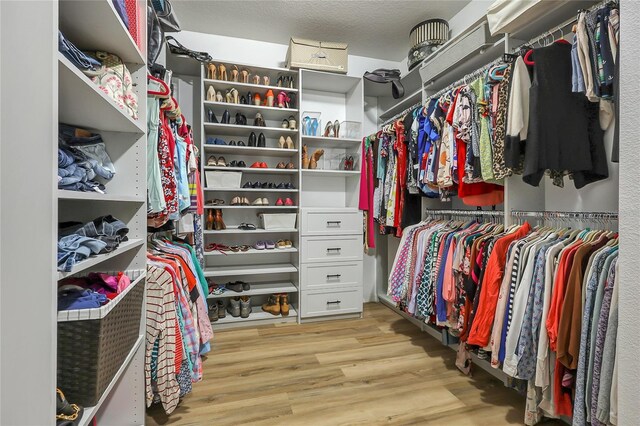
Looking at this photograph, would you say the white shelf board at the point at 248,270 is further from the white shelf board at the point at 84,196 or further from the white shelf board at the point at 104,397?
the white shelf board at the point at 84,196

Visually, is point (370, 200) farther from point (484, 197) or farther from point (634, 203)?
point (634, 203)

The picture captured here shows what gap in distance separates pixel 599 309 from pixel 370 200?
1.90m

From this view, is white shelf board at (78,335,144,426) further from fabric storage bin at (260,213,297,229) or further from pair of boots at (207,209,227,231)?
fabric storage bin at (260,213,297,229)

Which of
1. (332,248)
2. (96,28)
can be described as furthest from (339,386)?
(96,28)

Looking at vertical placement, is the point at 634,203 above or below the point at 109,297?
above

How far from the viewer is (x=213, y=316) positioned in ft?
8.27

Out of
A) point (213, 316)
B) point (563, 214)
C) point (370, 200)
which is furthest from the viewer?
point (370, 200)

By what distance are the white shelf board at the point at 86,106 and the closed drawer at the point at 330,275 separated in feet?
5.86

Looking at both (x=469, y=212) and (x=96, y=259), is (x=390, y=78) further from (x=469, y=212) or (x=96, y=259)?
(x=96, y=259)

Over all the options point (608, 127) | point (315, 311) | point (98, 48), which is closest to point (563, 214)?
point (608, 127)

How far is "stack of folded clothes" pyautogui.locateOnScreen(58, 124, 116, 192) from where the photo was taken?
880 millimetres

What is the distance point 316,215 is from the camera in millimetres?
2686

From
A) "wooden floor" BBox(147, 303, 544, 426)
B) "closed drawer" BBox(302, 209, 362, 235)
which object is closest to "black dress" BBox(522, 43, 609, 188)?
"wooden floor" BBox(147, 303, 544, 426)

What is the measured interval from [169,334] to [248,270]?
51.0 inches
